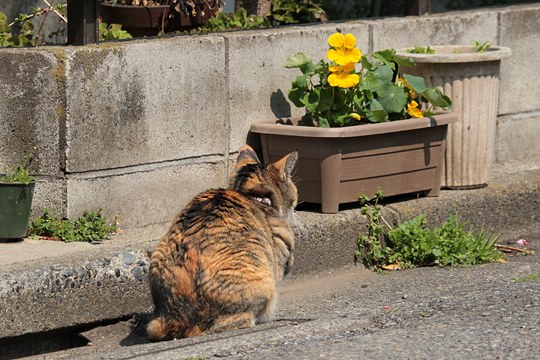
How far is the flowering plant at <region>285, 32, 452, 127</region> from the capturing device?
6902 mm

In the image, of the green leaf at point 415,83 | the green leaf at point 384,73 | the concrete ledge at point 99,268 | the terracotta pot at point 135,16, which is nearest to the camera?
the concrete ledge at point 99,268

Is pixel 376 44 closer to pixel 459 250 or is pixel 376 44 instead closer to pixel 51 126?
pixel 459 250

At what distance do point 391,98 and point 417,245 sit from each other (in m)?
0.97

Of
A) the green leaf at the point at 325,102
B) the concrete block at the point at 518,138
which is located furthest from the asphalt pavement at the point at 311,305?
the concrete block at the point at 518,138

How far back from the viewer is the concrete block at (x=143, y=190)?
628cm

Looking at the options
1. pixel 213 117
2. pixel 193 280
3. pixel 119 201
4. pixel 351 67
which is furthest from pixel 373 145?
pixel 193 280

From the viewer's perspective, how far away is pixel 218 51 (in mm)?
6805

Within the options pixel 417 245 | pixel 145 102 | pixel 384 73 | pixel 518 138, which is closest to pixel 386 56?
pixel 384 73

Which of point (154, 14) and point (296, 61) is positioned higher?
point (154, 14)

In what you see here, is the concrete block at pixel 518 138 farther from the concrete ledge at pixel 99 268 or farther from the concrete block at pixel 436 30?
the concrete ledge at pixel 99 268

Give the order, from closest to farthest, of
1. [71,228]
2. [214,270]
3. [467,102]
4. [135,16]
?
[214,270]
[71,228]
[467,102]
[135,16]

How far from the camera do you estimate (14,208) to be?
597cm

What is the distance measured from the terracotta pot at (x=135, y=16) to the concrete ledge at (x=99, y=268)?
169 centimetres

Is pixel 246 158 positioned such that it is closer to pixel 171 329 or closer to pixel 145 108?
pixel 145 108
